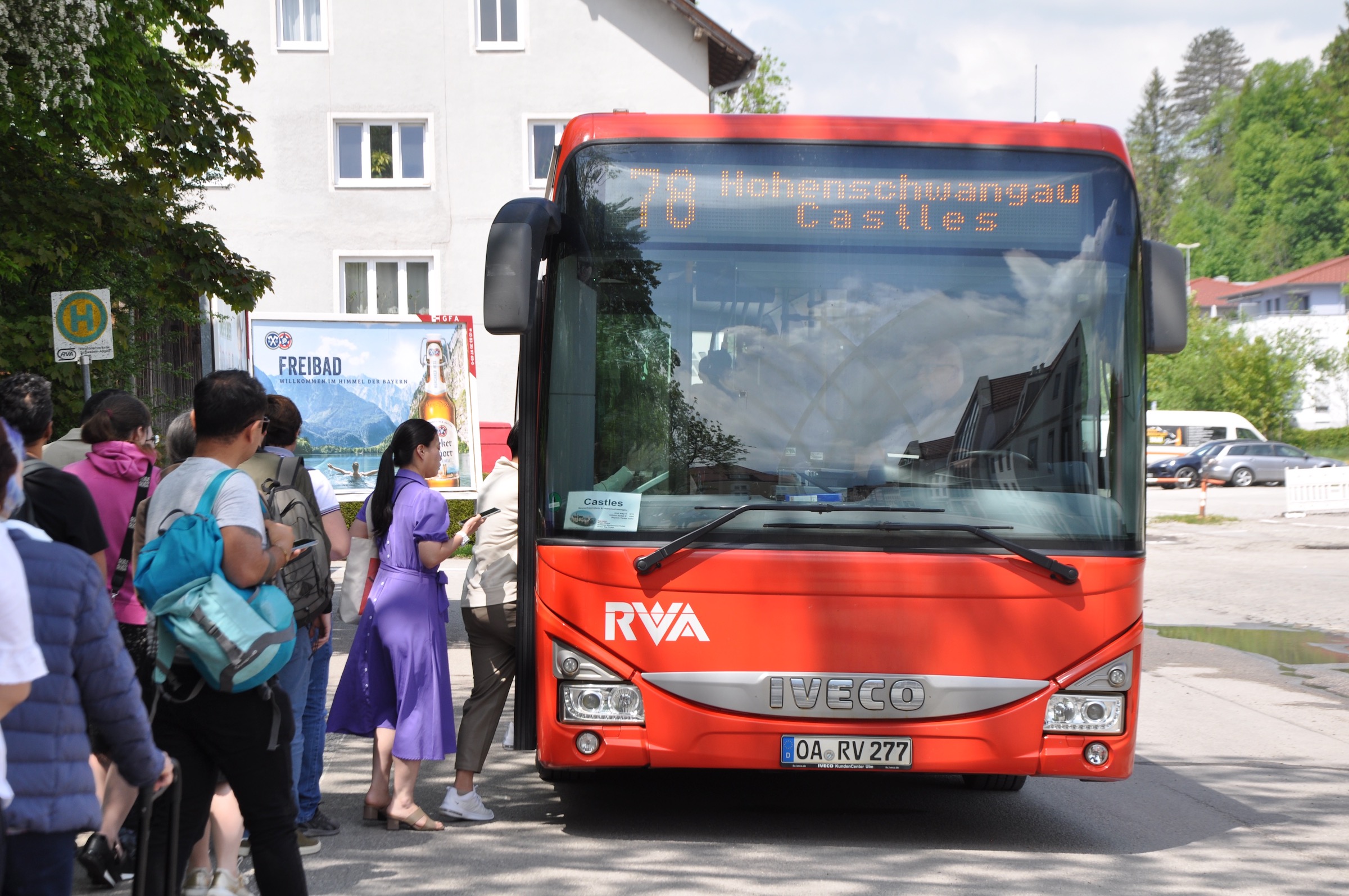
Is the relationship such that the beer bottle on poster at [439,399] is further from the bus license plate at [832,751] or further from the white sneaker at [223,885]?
the white sneaker at [223,885]

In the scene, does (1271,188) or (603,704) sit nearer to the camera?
(603,704)

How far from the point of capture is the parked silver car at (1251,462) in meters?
46.3

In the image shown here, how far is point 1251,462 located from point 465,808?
44.4m

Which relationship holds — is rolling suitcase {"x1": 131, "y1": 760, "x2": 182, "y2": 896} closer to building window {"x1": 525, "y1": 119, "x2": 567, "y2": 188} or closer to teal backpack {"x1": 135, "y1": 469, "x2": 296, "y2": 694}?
teal backpack {"x1": 135, "y1": 469, "x2": 296, "y2": 694}

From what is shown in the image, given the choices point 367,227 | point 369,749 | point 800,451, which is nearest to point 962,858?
point 800,451

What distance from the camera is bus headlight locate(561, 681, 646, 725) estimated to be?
566 centimetres

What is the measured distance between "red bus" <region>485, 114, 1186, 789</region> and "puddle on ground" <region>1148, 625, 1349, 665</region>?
8.13 meters

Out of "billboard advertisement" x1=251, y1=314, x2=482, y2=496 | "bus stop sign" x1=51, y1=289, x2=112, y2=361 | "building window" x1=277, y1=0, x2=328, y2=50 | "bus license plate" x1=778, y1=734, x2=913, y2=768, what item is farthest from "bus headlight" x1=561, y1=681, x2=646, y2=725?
"building window" x1=277, y1=0, x2=328, y2=50

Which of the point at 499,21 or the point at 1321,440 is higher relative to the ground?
the point at 499,21

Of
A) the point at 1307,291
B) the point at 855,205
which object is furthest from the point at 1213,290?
the point at 855,205

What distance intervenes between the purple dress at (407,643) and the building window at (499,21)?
959 inches

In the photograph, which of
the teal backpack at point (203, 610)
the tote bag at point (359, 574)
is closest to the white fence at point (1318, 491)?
the tote bag at point (359, 574)

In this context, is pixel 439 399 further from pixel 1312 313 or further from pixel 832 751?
pixel 1312 313

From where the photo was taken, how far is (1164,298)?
5.95 meters
